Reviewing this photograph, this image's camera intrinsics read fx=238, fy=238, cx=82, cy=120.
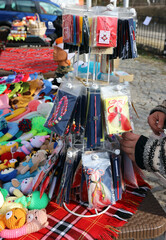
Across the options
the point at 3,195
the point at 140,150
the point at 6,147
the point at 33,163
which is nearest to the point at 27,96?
the point at 6,147

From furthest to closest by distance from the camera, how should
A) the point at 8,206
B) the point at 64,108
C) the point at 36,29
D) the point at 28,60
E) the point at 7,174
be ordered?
the point at 36,29 → the point at 28,60 → the point at 7,174 → the point at 8,206 → the point at 64,108

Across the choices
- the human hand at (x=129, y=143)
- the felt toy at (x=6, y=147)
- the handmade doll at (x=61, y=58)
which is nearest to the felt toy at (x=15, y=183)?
the felt toy at (x=6, y=147)

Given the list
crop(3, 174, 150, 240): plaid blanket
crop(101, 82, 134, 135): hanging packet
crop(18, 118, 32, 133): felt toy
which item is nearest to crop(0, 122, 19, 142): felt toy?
crop(18, 118, 32, 133): felt toy

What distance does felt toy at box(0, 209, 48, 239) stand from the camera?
4.90ft

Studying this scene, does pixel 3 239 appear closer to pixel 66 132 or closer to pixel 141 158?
pixel 66 132

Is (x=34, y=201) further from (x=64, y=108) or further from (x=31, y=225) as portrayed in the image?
(x=64, y=108)

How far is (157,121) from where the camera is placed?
1739 millimetres

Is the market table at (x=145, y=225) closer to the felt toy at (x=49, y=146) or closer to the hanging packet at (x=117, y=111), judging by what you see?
the hanging packet at (x=117, y=111)

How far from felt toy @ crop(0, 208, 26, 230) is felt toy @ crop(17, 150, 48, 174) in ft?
1.89

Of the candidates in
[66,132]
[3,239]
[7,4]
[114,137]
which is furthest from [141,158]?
[7,4]

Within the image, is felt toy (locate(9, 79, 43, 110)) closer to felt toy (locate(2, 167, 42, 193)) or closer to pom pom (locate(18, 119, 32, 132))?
pom pom (locate(18, 119, 32, 132))

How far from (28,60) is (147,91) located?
284 cm

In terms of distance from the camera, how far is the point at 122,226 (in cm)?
157

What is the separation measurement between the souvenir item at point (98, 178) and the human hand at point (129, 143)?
13 cm
